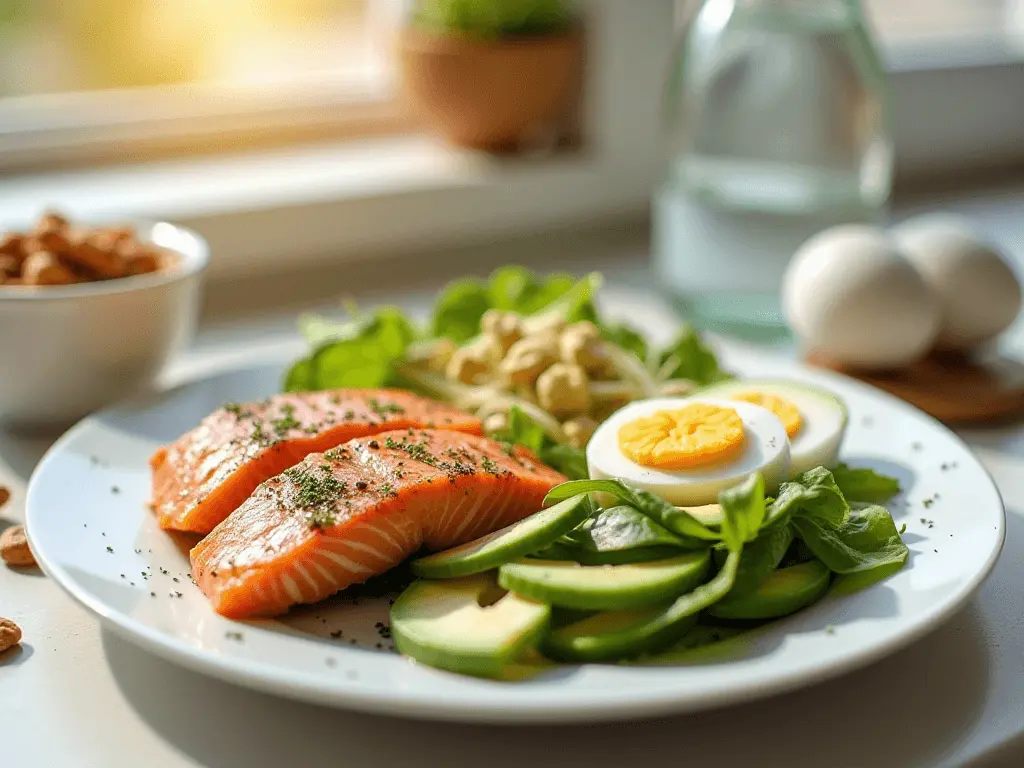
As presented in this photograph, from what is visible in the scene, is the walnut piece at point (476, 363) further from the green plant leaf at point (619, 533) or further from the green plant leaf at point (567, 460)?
the green plant leaf at point (619, 533)

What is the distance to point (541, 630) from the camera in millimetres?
1081

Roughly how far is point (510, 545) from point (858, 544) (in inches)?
15.4

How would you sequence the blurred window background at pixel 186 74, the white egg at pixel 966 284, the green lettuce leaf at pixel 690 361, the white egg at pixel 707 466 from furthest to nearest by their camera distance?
the blurred window background at pixel 186 74
the white egg at pixel 966 284
the green lettuce leaf at pixel 690 361
the white egg at pixel 707 466

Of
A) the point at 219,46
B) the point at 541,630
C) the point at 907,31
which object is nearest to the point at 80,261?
the point at 541,630

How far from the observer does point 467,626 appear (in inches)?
43.2

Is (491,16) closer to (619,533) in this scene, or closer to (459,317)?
(459,317)

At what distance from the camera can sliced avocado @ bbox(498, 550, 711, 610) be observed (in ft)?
3.59

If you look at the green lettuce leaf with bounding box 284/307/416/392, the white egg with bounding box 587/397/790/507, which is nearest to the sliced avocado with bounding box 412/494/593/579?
the white egg with bounding box 587/397/790/507

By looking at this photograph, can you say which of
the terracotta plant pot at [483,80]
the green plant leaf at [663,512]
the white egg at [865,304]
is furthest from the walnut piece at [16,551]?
the terracotta plant pot at [483,80]

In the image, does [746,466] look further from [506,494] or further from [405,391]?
[405,391]

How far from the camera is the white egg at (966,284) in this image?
1998 millimetres

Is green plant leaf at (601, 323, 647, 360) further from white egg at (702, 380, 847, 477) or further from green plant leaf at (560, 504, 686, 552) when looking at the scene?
green plant leaf at (560, 504, 686, 552)

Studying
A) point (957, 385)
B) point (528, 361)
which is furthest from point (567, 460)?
point (957, 385)

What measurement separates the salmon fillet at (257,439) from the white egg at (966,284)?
906 millimetres
